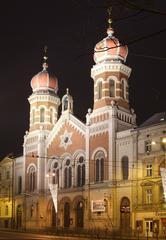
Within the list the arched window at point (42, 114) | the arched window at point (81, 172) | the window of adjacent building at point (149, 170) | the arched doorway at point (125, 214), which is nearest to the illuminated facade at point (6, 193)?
the arched window at point (42, 114)

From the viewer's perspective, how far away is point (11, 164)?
77.8 m

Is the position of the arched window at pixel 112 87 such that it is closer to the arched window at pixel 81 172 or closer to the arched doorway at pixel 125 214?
the arched window at pixel 81 172

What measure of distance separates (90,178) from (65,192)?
17.9 feet

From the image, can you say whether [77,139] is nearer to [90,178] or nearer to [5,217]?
[90,178]

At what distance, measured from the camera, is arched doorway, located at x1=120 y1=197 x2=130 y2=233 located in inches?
2112

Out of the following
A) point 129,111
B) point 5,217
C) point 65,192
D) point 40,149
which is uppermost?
point 129,111

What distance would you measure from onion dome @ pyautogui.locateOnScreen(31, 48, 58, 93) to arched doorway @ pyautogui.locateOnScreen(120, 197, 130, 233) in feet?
85.8

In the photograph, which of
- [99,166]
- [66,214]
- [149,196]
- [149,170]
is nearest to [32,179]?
[66,214]

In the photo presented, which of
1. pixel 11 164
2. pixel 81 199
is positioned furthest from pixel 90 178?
pixel 11 164

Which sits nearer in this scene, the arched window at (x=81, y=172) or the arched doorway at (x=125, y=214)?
the arched doorway at (x=125, y=214)

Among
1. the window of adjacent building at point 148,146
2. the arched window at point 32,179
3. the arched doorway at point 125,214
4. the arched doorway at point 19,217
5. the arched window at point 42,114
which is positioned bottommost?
the arched doorway at point 19,217

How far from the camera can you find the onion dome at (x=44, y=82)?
74.1 meters

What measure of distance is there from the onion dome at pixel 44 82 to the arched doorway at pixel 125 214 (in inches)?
1030

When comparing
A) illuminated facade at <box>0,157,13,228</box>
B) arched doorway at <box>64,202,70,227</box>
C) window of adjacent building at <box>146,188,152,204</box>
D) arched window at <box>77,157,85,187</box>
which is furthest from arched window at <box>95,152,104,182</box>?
illuminated facade at <box>0,157,13,228</box>
